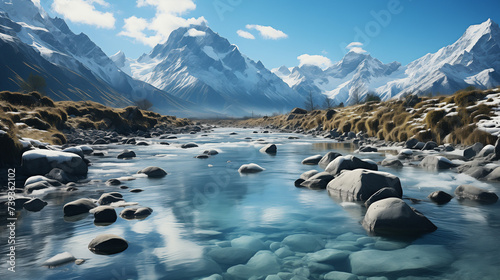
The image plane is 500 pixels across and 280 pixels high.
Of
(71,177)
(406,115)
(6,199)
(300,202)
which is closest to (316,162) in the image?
(300,202)

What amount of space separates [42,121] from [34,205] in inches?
1077

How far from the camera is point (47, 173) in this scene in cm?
1510

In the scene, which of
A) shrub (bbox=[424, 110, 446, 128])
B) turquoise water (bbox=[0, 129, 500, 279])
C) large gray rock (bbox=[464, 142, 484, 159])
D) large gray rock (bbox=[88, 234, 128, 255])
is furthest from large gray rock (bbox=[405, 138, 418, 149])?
large gray rock (bbox=[88, 234, 128, 255])

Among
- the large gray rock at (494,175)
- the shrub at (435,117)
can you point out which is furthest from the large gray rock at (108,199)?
the shrub at (435,117)

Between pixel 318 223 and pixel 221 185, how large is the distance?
686 cm

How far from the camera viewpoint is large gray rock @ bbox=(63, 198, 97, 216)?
9964 mm

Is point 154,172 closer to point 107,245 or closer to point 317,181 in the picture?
point 317,181

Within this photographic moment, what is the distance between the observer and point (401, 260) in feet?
21.9

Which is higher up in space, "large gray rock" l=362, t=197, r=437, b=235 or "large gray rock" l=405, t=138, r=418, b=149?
"large gray rock" l=405, t=138, r=418, b=149

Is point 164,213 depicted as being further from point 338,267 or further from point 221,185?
point 338,267

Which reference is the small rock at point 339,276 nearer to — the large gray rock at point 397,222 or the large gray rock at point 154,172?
the large gray rock at point 397,222

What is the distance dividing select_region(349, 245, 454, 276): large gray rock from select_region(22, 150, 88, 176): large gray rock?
14692 millimetres

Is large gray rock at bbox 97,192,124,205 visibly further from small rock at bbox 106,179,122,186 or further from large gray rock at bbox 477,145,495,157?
large gray rock at bbox 477,145,495,157

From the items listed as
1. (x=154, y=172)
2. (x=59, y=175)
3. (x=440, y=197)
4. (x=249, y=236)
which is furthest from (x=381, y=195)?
(x=59, y=175)
